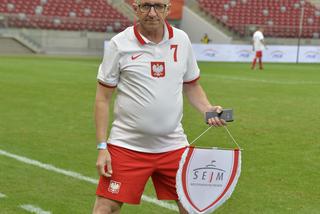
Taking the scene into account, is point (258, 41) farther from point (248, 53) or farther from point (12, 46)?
point (12, 46)

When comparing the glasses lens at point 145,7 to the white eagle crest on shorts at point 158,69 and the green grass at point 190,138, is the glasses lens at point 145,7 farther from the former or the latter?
the green grass at point 190,138

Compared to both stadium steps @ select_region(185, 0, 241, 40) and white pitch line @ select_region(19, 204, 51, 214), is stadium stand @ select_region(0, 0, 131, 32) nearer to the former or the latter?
stadium steps @ select_region(185, 0, 241, 40)

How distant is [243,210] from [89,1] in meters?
41.3

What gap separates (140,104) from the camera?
4027 mm

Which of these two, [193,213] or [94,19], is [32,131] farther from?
[94,19]

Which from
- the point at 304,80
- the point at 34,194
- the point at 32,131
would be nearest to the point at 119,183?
the point at 34,194

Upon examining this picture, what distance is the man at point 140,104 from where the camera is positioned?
399cm

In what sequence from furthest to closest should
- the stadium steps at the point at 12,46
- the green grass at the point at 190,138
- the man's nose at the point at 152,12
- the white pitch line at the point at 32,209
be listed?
the stadium steps at the point at 12,46 < the green grass at the point at 190,138 < the white pitch line at the point at 32,209 < the man's nose at the point at 152,12

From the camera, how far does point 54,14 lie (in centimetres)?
4331

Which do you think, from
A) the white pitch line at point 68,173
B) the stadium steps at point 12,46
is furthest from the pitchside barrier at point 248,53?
the white pitch line at point 68,173

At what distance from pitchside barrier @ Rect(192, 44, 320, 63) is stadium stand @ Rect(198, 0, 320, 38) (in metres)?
8.48

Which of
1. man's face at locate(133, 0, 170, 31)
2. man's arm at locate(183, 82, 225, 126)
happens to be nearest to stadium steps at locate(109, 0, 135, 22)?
man's arm at locate(183, 82, 225, 126)

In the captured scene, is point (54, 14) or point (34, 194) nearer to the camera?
point (34, 194)

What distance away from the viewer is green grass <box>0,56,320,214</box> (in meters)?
6.40
